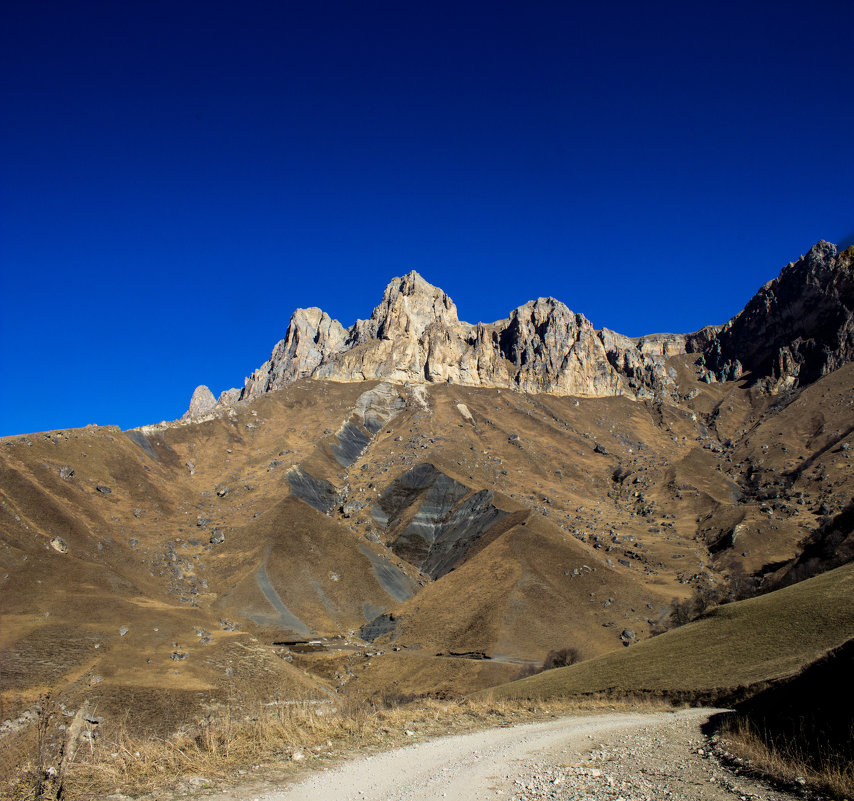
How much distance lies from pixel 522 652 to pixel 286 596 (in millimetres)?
35101

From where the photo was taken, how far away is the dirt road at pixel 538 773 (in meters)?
9.65

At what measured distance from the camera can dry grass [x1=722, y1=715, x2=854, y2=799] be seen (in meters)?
9.12

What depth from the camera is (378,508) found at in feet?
371

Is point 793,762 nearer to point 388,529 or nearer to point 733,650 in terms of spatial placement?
point 733,650

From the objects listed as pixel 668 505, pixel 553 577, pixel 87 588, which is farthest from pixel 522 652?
pixel 668 505

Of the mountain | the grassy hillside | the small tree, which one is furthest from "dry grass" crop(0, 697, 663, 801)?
the small tree

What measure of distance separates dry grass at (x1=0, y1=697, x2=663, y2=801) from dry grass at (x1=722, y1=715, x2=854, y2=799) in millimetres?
7036

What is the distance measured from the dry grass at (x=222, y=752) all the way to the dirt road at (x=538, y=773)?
107 cm

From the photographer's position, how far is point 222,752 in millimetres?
11539

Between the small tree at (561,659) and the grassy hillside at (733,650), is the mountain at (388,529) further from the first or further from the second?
the grassy hillside at (733,650)

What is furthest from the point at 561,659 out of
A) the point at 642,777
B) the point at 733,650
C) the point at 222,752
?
the point at 222,752

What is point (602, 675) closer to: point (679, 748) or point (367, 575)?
point (679, 748)

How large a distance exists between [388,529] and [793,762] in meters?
101

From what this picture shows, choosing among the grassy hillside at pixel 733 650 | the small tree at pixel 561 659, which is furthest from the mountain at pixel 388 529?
A: the grassy hillside at pixel 733 650
